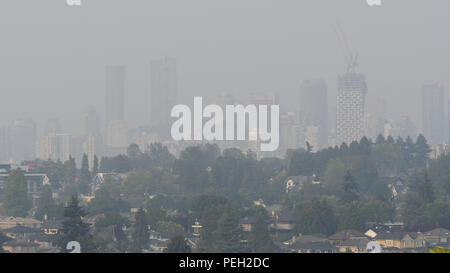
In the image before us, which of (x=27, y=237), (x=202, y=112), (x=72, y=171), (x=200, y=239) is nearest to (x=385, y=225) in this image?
(x=200, y=239)

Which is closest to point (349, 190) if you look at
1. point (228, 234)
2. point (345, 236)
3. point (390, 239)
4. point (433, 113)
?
point (345, 236)

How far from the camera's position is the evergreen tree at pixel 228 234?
5866 cm

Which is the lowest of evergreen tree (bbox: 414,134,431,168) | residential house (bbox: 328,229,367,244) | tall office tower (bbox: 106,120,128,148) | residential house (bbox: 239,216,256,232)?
residential house (bbox: 328,229,367,244)

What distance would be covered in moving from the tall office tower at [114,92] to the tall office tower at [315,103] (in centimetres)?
2481

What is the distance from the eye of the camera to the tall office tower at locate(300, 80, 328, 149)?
180 metres

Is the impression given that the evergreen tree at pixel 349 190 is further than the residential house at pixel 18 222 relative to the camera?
Yes

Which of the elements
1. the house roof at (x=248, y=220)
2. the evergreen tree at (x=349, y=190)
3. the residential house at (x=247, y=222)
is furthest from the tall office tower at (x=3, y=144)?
the residential house at (x=247, y=222)

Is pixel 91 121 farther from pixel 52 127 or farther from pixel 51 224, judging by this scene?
pixel 51 224

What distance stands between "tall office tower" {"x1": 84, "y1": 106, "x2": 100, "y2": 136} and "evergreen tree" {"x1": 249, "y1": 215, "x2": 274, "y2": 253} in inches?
4585

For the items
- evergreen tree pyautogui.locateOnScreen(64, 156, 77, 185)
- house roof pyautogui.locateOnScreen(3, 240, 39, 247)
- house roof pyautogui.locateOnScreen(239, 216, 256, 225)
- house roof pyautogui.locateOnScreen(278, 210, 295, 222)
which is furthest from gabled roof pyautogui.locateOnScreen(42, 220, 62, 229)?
evergreen tree pyautogui.locateOnScreen(64, 156, 77, 185)

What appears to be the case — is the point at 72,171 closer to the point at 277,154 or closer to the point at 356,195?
the point at 356,195

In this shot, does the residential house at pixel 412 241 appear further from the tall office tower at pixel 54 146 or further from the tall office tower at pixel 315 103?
the tall office tower at pixel 315 103

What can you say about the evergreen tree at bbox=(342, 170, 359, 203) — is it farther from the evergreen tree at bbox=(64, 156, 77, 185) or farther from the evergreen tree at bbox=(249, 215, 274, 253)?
the evergreen tree at bbox=(64, 156, 77, 185)
